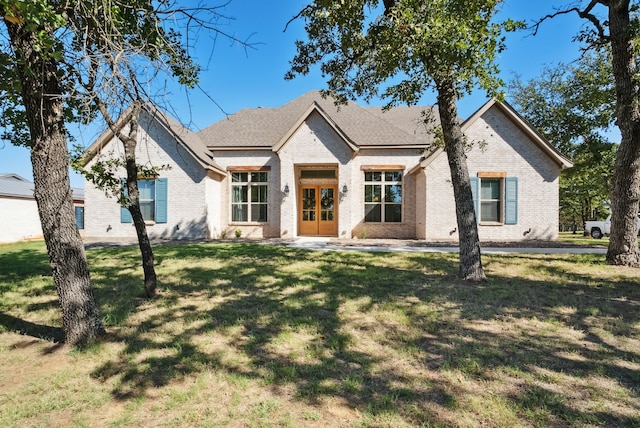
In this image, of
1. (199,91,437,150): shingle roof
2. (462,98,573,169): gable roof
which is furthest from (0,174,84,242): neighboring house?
(462,98,573,169): gable roof

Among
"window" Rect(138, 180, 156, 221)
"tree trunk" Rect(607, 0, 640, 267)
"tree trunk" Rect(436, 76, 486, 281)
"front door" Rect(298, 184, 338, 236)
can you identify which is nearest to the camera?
"tree trunk" Rect(436, 76, 486, 281)

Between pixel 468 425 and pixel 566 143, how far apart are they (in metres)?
25.9

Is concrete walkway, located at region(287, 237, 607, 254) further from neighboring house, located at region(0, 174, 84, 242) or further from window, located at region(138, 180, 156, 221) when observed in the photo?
neighboring house, located at region(0, 174, 84, 242)

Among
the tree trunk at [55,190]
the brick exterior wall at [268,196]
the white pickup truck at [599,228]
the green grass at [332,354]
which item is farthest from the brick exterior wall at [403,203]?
the white pickup truck at [599,228]

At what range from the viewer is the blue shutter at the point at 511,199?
15141 mm

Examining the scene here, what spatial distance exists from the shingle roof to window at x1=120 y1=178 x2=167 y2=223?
3.43 m

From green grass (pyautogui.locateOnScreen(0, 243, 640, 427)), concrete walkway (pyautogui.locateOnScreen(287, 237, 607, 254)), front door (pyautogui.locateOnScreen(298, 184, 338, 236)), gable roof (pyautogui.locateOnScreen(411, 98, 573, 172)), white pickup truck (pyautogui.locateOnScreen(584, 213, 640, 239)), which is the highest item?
gable roof (pyautogui.locateOnScreen(411, 98, 573, 172))

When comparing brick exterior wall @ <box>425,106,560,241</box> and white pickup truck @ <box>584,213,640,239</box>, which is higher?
brick exterior wall @ <box>425,106,560,241</box>

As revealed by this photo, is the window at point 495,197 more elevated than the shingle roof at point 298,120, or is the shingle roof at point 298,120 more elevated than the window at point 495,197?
the shingle roof at point 298,120

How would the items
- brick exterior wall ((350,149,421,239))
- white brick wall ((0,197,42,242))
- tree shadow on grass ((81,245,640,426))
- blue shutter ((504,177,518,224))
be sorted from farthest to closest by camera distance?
white brick wall ((0,197,42,242)) < brick exterior wall ((350,149,421,239)) < blue shutter ((504,177,518,224)) < tree shadow on grass ((81,245,640,426))

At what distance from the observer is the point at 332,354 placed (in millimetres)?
3926

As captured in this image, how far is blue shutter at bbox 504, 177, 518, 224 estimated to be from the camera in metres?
15.1

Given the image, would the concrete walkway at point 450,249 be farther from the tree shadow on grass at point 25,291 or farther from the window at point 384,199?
the tree shadow on grass at point 25,291

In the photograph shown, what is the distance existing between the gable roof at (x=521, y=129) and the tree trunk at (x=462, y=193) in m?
7.78
